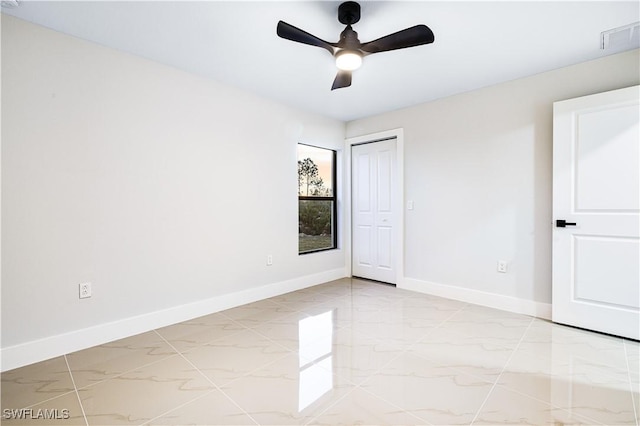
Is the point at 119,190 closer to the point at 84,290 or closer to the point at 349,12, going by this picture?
the point at 84,290

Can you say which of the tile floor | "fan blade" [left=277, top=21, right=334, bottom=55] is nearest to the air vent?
"fan blade" [left=277, top=21, right=334, bottom=55]

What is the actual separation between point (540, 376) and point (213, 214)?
2981 mm

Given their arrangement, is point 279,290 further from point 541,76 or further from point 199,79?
point 541,76

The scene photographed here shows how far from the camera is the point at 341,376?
2.00 meters

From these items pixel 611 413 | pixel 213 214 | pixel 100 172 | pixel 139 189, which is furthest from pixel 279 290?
pixel 611 413

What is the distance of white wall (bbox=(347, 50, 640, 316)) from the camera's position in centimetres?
296

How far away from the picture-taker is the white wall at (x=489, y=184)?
296 centimetres

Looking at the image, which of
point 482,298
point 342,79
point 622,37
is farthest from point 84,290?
point 622,37

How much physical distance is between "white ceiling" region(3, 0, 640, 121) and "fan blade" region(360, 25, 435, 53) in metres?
0.20

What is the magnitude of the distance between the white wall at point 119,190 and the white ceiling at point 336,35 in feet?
0.90

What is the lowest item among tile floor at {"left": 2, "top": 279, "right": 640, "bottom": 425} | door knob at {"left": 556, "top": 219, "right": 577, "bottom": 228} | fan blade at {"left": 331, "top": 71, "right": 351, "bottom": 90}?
tile floor at {"left": 2, "top": 279, "right": 640, "bottom": 425}

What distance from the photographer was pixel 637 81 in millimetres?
2553

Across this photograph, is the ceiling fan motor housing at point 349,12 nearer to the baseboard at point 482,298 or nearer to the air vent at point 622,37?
the air vent at point 622,37

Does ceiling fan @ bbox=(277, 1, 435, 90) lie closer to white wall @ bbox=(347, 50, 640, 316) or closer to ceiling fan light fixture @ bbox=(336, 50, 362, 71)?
ceiling fan light fixture @ bbox=(336, 50, 362, 71)
